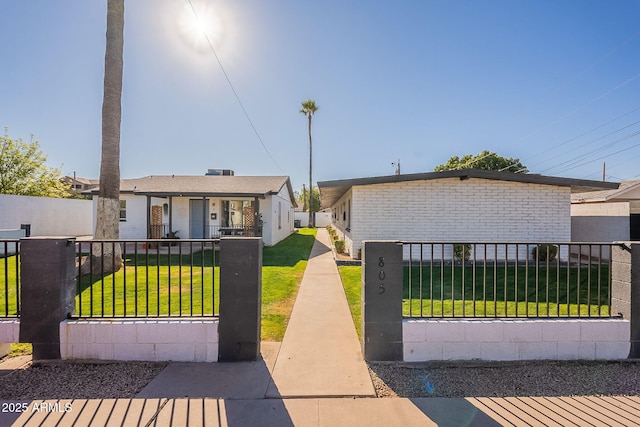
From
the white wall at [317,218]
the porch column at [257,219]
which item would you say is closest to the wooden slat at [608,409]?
the porch column at [257,219]

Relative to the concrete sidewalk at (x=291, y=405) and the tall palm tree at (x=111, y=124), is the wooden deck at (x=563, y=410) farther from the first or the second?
the tall palm tree at (x=111, y=124)

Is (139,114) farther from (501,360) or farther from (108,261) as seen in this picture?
(501,360)

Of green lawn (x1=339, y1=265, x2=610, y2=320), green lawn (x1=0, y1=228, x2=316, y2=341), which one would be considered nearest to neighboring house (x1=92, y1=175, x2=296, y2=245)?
green lawn (x1=0, y1=228, x2=316, y2=341)

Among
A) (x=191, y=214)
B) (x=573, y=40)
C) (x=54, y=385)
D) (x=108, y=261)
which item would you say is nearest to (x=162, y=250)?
(x=191, y=214)

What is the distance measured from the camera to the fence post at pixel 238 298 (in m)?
3.10

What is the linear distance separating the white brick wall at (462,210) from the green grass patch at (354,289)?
146cm

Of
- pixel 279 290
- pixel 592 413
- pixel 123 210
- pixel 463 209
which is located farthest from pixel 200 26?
pixel 592 413

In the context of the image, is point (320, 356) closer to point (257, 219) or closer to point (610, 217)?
point (257, 219)

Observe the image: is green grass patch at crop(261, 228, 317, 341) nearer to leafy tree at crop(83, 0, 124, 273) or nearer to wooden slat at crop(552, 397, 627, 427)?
wooden slat at crop(552, 397, 627, 427)

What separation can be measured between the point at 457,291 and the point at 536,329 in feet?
9.73

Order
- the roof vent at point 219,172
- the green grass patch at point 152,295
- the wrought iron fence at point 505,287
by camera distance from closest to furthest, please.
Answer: the wrought iron fence at point 505,287 → the green grass patch at point 152,295 → the roof vent at point 219,172

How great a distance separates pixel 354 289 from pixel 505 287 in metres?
3.63

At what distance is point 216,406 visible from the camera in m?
2.36

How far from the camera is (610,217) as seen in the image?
10.2 m
